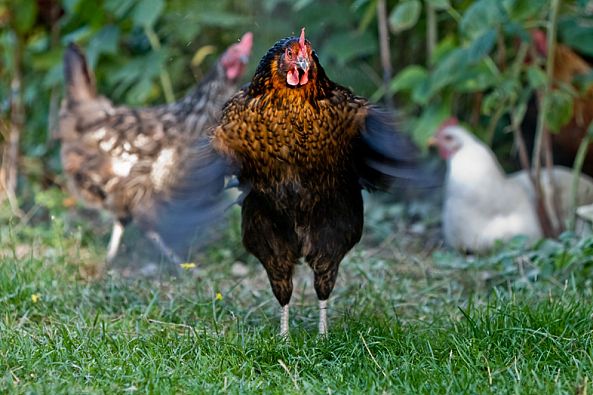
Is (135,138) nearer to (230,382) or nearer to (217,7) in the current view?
(217,7)

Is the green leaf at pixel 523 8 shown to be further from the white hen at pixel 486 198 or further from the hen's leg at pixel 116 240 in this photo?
the hen's leg at pixel 116 240

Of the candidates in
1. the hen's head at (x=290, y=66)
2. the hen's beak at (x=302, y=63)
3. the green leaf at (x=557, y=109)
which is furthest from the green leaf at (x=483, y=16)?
the hen's beak at (x=302, y=63)

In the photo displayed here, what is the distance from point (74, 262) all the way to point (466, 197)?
231 centimetres

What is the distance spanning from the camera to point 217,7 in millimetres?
5961

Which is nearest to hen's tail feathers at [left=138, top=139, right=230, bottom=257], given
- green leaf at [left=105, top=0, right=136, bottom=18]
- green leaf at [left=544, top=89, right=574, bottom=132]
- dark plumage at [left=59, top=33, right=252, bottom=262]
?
dark plumage at [left=59, top=33, right=252, bottom=262]

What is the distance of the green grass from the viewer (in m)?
2.84

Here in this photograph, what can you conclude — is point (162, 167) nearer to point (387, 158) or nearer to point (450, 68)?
point (450, 68)

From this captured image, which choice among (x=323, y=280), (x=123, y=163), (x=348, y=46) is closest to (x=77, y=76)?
(x=123, y=163)

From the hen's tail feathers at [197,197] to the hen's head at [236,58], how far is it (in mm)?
1594

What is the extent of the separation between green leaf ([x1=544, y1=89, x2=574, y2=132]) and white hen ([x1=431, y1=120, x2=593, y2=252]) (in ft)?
1.61

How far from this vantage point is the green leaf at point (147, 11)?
5.22 meters

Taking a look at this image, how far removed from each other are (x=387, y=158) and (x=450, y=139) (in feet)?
7.18

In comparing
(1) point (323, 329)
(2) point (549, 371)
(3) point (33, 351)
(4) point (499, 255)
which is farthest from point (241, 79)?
(2) point (549, 371)

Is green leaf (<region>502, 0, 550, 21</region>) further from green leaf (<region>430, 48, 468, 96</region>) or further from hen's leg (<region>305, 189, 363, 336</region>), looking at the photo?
hen's leg (<region>305, 189, 363, 336</region>)
